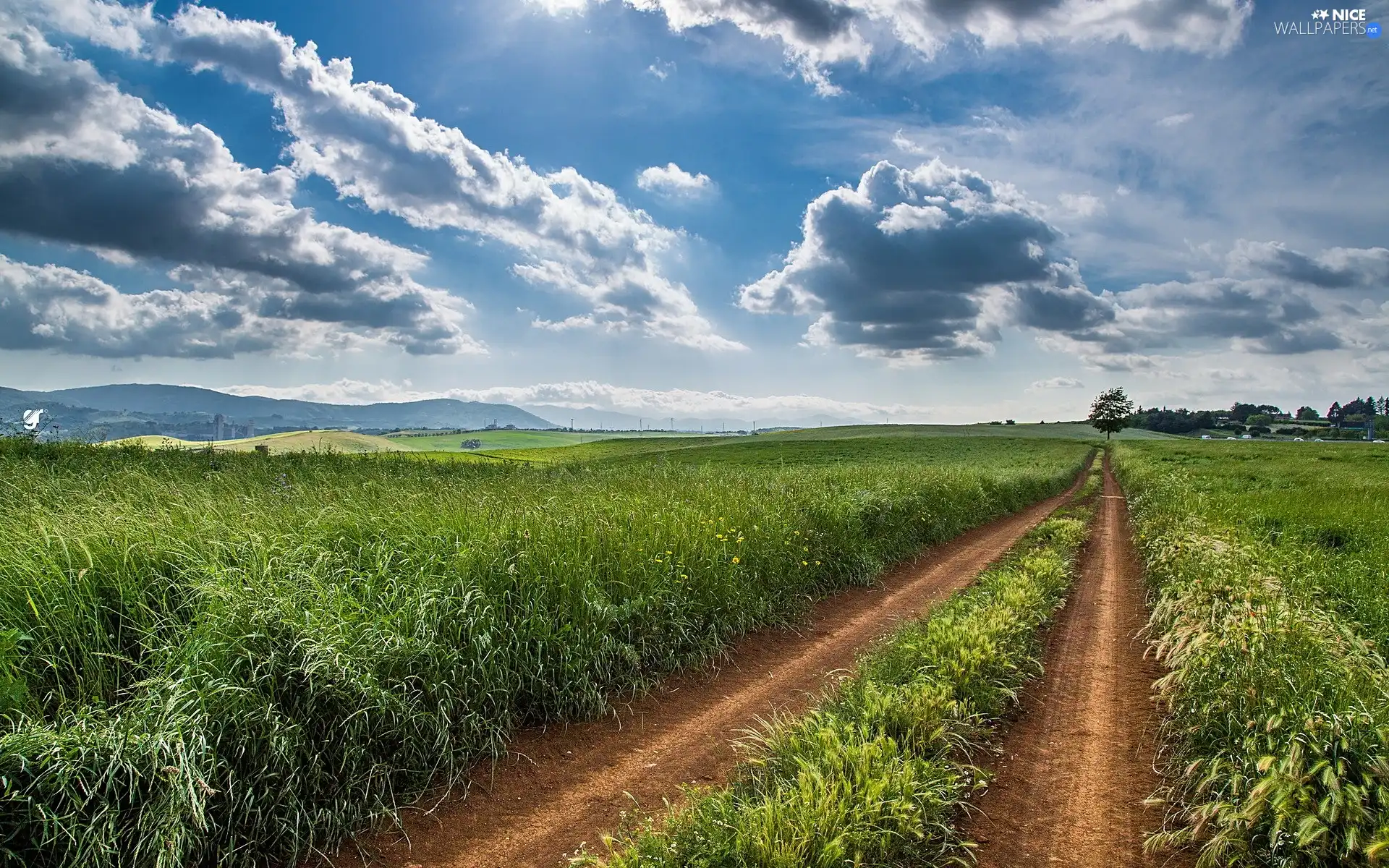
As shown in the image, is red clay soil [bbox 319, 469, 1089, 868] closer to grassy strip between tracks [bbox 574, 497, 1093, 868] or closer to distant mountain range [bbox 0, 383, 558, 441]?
grassy strip between tracks [bbox 574, 497, 1093, 868]

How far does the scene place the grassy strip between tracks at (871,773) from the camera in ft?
12.4

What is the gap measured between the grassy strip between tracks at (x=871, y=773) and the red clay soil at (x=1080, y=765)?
0.23 metres

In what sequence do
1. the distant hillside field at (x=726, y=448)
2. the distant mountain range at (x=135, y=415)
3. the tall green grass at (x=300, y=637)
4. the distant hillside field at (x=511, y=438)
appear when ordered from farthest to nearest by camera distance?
the distant hillside field at (x=511, y=438), the distant hillside field at (x=726, y=448), the distant mountain range at (x=135, y=415), the tall green grass at (x=300, y=637)

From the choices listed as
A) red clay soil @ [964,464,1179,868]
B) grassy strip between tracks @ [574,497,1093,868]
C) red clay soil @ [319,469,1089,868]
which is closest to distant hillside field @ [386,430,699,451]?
red clay soil @ [319,469,1089,868]

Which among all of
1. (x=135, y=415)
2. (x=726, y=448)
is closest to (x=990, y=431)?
(x=726, y=448)

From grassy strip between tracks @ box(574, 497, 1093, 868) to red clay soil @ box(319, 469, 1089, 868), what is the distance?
38cm

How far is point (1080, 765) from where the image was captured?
5469mm

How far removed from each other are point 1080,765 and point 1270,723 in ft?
4.65

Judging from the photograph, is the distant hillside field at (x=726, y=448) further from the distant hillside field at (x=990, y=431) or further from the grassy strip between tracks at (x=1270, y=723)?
the grassy strip between tracks at (x=1270, y=723)

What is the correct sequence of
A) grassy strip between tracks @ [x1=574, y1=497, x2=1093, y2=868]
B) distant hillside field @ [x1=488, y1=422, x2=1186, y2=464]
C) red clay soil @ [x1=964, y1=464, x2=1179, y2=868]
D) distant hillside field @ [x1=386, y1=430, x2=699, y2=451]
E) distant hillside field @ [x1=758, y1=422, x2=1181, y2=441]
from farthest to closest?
distant hillside field @ [x1=758, y1=422, x2=1181, y2=441] < distant hillside field @ [x1=386, y1=430, x2=699, y2=451] < distant hillside field @ [x1=488, y1=422, x2=1186, y2=464] < red clay soil @ [x1=964, y1=464, x2=1179, y2=868] < grassy strip between tracks @ [x1=574, y1=497, x2=1093, y2=868]

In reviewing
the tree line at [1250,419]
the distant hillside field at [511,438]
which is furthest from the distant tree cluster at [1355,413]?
the distant hillside field at [511,438]

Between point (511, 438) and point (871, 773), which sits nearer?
point (871, 773)

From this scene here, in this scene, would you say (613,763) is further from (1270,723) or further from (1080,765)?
(1270,723)

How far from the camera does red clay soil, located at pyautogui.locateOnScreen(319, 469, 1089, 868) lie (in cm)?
446
